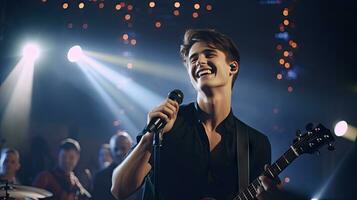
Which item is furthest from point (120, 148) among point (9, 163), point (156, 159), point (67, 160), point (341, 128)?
point (341, 128)

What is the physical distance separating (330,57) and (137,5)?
3471mm

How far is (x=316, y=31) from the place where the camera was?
9.35m

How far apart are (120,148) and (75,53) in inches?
116

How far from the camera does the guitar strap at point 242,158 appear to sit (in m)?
3.60

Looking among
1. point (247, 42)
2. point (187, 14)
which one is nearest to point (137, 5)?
point (187, 14)

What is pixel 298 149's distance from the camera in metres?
3.71

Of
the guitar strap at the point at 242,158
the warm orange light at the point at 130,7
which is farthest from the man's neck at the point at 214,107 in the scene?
the warm orange light at the point at 130,7

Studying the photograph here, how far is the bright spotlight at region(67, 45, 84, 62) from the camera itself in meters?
9.25

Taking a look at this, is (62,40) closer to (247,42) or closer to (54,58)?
(54,58)

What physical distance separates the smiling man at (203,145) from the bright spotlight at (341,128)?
5.86 metres

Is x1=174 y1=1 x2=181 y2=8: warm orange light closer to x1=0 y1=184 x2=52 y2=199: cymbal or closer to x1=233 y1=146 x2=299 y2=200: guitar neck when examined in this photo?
x1=0 y1=184 x2=52 y2=199: cymbal

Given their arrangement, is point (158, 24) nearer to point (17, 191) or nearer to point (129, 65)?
point (129, 65)

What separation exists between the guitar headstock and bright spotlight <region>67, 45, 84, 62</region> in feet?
20.2

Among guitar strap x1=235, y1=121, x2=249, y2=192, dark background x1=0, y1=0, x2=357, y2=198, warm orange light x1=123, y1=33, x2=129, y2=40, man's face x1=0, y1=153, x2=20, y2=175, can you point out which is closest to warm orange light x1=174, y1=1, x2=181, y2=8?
dark background x1=0, y1=0, x2=357, y2=198
